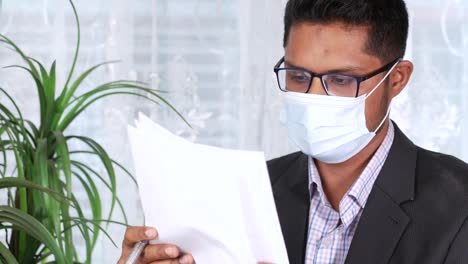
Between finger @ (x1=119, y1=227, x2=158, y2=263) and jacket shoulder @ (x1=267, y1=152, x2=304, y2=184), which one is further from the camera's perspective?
jacket shoulder @ (x1=267, y1=152, x2=304, y2=184)

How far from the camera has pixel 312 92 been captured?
1577 millimetres

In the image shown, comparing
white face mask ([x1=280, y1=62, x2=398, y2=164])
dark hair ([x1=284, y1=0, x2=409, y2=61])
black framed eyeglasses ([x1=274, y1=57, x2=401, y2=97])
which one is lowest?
white face mask ([x1=280, y1=62, x2=398, y2=164])

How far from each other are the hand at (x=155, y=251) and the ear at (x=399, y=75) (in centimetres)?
55

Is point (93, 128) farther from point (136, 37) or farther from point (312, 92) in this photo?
point (312, 92)

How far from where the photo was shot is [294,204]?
1739 millimetres

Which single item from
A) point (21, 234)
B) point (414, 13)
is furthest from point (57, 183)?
point (414, 13)

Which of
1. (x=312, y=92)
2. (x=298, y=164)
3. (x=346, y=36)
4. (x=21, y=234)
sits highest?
(x=346, y=36)

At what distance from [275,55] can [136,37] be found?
0.50m

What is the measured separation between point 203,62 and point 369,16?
4.95ft

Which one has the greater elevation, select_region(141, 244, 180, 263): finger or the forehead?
the forehead

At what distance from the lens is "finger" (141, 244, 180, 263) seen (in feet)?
4.58

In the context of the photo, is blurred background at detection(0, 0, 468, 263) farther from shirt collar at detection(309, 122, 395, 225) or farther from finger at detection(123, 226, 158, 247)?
finger at detection(123, 226, 158, 247)

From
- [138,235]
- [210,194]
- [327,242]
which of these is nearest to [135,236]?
[138,235]

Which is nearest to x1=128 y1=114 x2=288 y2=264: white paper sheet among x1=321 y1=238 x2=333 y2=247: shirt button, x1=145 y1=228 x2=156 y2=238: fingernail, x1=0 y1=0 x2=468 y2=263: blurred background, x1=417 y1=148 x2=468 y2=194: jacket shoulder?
x1=145 y1=228 x2=156 y2=238: fingernail
